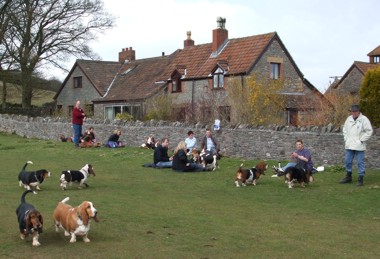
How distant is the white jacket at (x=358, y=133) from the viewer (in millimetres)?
14594

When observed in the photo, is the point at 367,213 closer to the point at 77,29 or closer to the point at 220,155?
the point at 220,155

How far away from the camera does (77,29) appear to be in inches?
2078

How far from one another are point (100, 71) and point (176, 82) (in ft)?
36.4

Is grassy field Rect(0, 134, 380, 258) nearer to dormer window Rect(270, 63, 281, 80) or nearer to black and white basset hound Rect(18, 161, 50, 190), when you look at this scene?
black and white basset hound Rect(18, 161, 50, 190)

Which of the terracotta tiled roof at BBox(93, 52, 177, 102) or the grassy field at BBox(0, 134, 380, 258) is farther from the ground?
the terracotta tiled roof at BBox(93, 52, 177, 102)

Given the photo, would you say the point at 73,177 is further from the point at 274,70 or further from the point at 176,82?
the point at 176,82

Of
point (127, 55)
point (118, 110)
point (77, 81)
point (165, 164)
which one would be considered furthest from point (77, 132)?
point (127, 55)

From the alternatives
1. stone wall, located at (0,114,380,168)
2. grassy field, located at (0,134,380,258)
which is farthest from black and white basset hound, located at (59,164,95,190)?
stone wall, located at (0,114,380,168)

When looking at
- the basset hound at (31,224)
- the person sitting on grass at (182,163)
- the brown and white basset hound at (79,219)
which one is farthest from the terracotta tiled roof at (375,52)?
the basset hound at (31,224)

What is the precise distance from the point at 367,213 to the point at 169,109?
75.0ft

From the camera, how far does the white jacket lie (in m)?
14.6

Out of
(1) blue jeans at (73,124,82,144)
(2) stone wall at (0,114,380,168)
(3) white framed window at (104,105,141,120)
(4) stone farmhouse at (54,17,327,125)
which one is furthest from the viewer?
(3) white framed window at (104,105,141,120)

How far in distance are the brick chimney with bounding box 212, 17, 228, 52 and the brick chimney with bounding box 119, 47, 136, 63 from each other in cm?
1511

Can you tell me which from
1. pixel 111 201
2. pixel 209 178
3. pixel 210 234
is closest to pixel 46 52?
pixel 209 178
